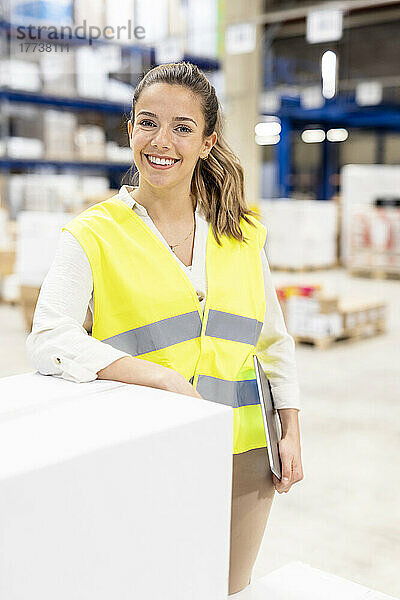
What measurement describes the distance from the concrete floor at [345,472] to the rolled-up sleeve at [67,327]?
1360 mm

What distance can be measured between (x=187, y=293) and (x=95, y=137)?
8.32 metres

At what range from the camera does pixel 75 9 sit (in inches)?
291

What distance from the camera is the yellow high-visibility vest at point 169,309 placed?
1312 mm

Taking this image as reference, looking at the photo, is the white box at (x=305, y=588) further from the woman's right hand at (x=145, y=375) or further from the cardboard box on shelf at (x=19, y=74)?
the cardboard box on shelf at (x=19, y=74)

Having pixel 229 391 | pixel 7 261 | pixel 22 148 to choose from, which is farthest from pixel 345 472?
pixel 22 148

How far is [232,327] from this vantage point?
1.39 metres

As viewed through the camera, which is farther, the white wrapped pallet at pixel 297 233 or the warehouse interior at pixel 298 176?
the white wrapped pallet at pixel 297 233

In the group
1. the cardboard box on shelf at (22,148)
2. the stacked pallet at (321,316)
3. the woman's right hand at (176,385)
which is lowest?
the stacked pallet at (321,316)

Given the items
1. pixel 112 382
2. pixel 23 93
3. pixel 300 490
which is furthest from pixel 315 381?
pixel 23 93

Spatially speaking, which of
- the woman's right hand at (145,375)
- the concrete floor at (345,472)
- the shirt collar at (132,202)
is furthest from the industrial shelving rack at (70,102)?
the woman's right hand at (145,375)

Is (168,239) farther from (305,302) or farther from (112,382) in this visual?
(305,302)

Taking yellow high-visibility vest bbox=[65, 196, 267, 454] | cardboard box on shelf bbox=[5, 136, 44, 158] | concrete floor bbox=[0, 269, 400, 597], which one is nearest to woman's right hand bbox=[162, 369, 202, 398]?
yellow high-visibility vest bbox=[65, 196, 267, 454]

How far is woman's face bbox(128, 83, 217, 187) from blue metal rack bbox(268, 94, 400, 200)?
20.3 ft

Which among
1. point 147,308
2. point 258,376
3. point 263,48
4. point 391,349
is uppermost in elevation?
point 263,48
